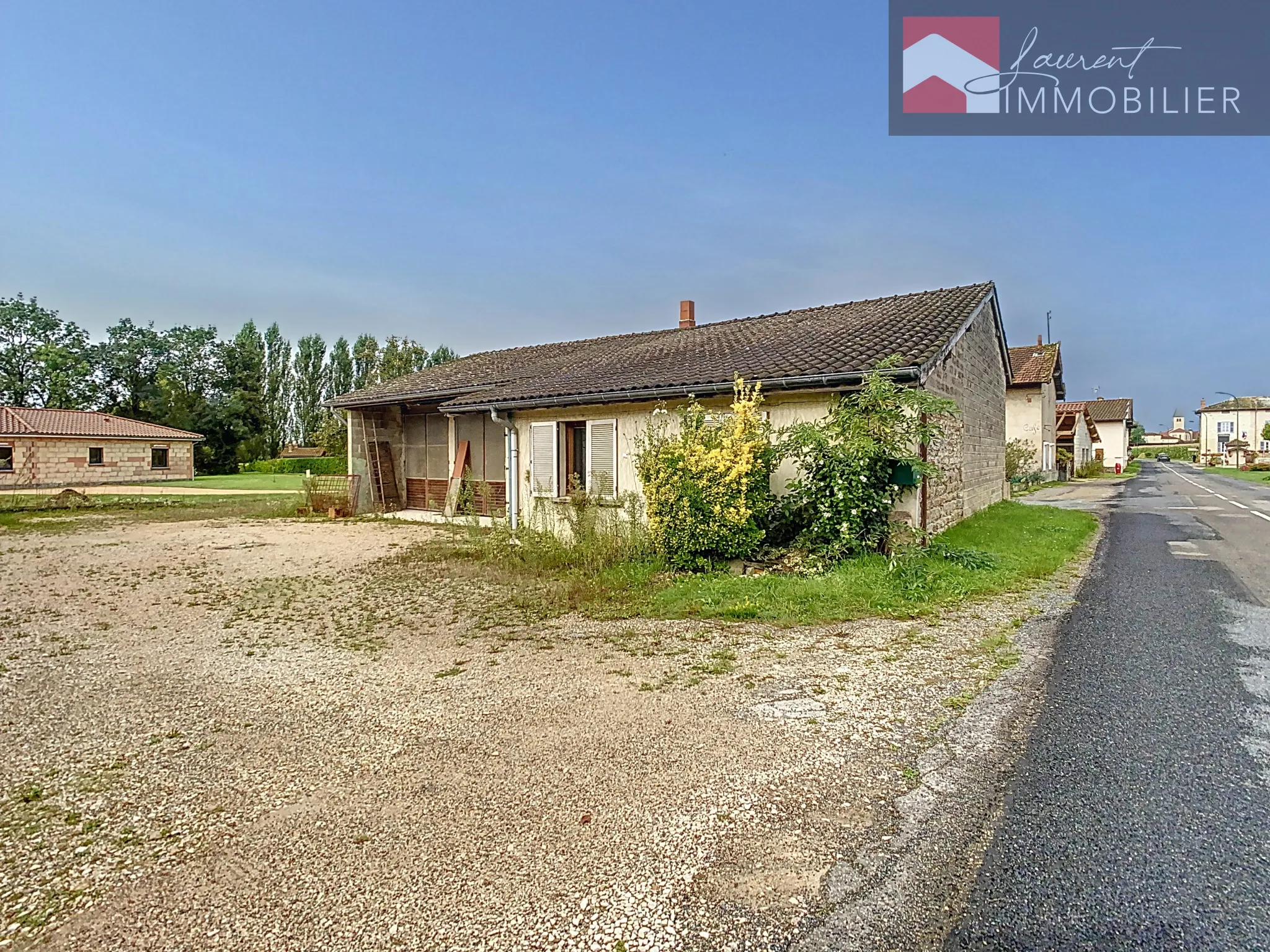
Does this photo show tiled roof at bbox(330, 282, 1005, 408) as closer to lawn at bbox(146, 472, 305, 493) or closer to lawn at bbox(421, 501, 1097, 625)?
lawn at bbox(421, 501, 1097, 625)

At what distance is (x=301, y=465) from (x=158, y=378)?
15.8 meters

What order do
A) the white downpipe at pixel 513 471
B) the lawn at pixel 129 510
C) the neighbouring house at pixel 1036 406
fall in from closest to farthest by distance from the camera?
1. the white downpipe at pixel 513 471
2. the lawn at pixel 129 510
3. the neighbouring house at pixel 1036 406

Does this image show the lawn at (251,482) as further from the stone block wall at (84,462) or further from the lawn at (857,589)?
the lawn at (857,589)

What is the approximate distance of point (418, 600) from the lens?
776 centimetres

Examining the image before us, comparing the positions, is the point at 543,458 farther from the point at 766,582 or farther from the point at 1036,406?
the point at 1036,406

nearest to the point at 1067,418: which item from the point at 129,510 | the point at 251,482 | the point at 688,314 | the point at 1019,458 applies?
the point at 1019,458

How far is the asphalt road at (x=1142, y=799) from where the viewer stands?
2213mm

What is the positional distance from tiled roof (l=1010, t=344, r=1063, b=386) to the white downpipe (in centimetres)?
2469

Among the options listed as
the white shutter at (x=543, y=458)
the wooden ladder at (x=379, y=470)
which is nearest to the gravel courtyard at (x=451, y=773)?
the white shutter at (x=543, y=458)

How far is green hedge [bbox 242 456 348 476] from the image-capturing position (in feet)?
153

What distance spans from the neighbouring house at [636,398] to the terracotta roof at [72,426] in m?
26.1

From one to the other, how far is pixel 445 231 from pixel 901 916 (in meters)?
22.2

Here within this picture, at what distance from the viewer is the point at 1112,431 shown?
54.1m

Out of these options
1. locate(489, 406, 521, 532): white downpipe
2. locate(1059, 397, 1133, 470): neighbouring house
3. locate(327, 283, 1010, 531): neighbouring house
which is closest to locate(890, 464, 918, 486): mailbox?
locate(327, 283, 1010, 531): neighbouring house
